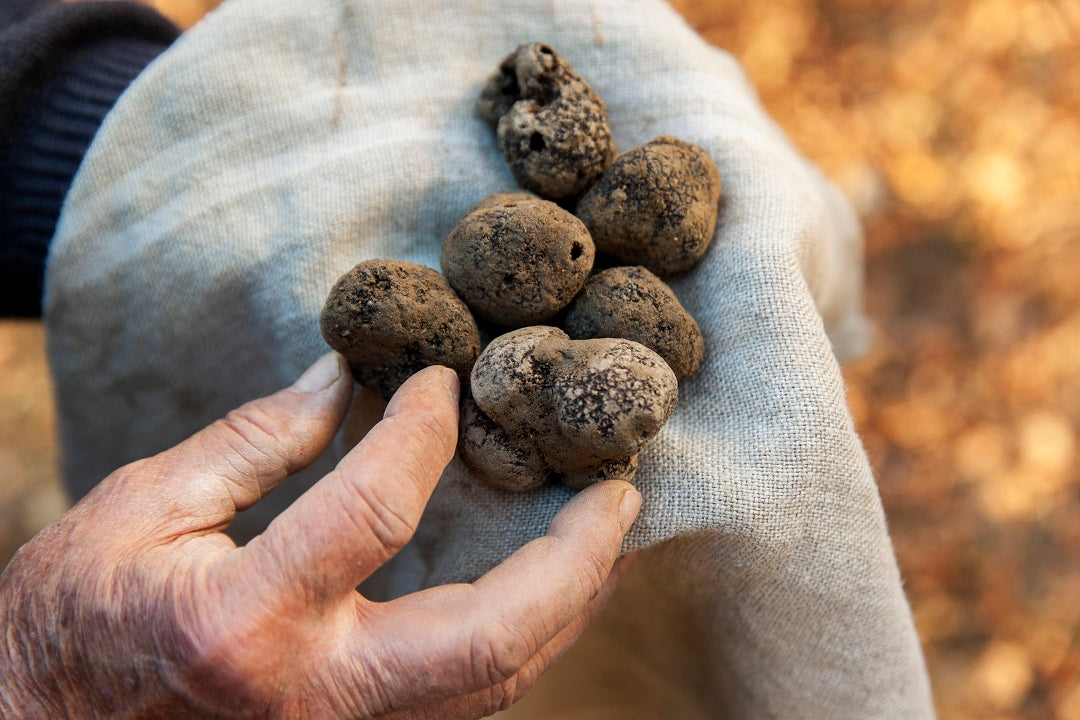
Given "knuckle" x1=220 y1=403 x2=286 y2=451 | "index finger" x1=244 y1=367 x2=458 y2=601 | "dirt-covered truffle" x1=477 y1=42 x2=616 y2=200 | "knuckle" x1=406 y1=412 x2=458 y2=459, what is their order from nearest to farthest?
"index finger" x1=244 y1=367 x2=458 y2=601
"knuckle" x1=406 y1=412 x2=458 y2=459
"knuckle" x1=220 y1=403 x2=286 y2=451
"dirt-covered truffle" x1=477 y1=42 x2=616 y2=200

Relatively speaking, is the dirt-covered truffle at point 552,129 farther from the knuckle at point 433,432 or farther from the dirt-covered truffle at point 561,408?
the knuckle at point 433,432

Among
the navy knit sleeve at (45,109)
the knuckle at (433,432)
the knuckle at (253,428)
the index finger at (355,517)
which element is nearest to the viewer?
the index finger at (355,517)

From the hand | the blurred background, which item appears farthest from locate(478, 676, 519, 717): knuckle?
the blurred background

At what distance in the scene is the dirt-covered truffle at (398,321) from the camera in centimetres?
121

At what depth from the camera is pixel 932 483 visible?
2734 millimetres

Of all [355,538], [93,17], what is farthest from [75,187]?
[355,538]

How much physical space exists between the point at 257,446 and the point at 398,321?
0.30 m

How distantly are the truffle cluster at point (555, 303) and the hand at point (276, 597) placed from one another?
0.09 metres

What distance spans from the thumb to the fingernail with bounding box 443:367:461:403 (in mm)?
194

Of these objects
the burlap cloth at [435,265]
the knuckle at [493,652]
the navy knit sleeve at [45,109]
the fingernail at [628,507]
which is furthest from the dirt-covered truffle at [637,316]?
the navy knit sleeve at [45,109]

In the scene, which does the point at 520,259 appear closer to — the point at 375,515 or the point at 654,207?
the point at 654,207

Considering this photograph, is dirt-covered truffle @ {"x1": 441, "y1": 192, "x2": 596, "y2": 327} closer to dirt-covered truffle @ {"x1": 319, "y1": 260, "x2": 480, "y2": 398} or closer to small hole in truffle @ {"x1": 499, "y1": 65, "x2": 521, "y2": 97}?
dirt-covered truffle @ {"x1": 319, "y1": 260, "x2": 480, "y2": 398}

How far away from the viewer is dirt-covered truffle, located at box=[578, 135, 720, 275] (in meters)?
1.30

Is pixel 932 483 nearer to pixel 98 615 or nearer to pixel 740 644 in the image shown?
pixel 740 644
